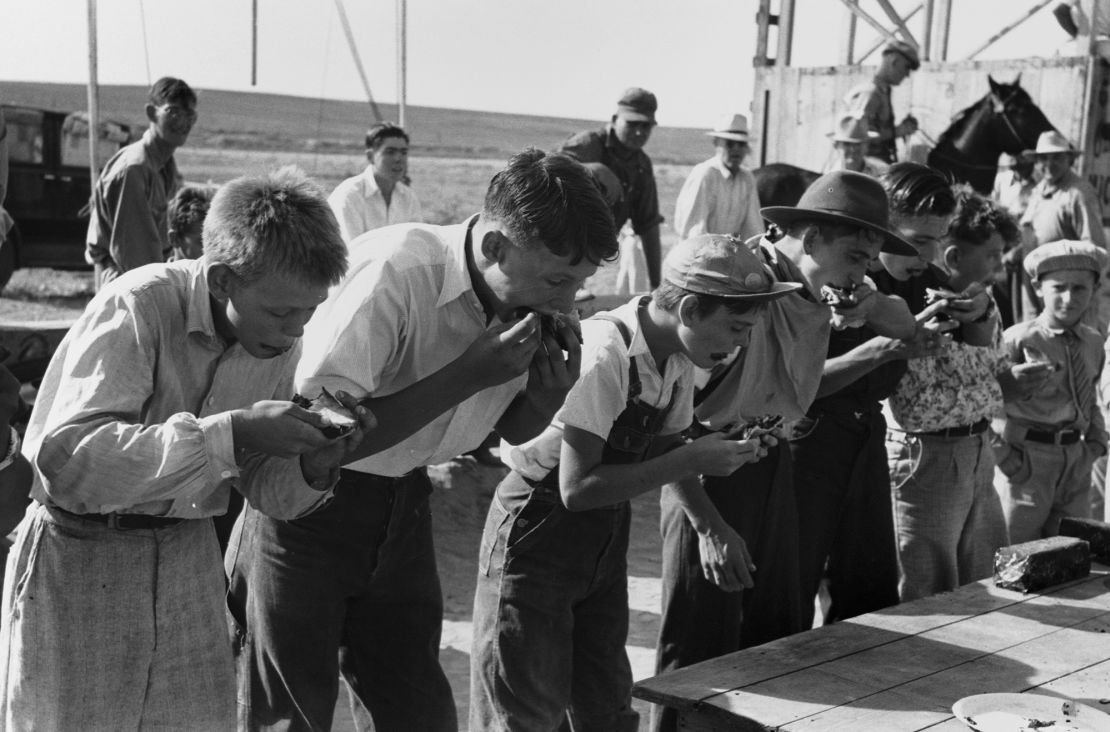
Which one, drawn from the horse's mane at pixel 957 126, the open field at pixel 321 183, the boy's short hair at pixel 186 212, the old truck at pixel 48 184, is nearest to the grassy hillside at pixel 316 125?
the open field at pixel 321 183

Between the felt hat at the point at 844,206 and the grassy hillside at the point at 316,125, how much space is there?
148ft

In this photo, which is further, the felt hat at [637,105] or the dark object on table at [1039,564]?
the felt hat at [637,105]

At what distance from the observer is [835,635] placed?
3.46 m

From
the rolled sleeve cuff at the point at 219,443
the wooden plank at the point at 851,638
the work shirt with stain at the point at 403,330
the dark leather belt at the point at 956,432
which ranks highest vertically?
the work shirt with stain at the point at 403,330

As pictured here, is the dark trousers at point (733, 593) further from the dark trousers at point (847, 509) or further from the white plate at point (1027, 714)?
the white plate at point (1027, 714)

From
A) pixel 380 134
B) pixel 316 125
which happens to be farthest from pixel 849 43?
pixel 316 125

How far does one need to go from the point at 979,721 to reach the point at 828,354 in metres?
1.70

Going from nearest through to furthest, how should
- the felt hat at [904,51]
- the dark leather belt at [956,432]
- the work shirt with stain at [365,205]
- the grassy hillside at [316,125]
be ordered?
the dark leather belt at [956,432]
the work shirt with stain at [365,205]
the felt hat at [904,51]
the grassy hillside at [316,125]

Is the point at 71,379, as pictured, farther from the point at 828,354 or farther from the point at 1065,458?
Result: the point at 1065,458

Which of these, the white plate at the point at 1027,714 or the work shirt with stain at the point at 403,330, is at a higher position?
the work shirt with stain at the point at 403,330

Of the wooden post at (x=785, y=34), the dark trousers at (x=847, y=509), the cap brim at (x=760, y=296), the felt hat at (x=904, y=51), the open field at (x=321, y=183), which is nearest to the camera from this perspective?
the cap brim at (x=760, y=296)

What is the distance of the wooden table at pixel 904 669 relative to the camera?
9.62 ft

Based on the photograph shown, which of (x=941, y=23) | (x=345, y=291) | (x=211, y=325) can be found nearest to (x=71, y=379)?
(x=211, y=325)

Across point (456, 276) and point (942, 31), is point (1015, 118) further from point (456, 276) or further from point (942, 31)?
point (456, 276)
